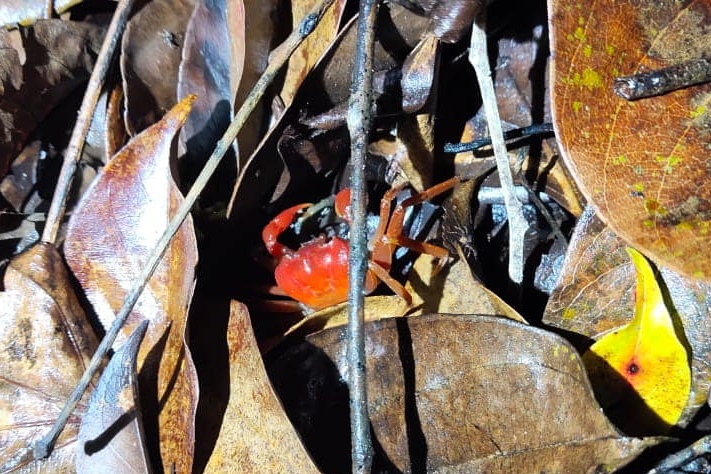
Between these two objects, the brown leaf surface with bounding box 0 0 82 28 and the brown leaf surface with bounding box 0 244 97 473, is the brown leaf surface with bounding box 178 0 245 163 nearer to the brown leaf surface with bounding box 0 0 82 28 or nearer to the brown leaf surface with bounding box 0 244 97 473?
the brown leaf surface with bounding box 0 0 82 28

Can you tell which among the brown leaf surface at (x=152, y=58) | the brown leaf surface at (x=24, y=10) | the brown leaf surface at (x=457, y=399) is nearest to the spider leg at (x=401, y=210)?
the brown leaf surface at (x=457, y=399)

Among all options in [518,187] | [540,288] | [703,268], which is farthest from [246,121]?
[703,268]

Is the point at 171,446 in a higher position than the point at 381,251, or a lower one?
lower

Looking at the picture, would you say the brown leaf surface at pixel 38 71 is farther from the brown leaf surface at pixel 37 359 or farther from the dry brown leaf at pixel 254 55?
the dry brown leaf at pixel 254 55

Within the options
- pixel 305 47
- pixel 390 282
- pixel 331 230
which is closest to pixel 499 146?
pixel 390 282

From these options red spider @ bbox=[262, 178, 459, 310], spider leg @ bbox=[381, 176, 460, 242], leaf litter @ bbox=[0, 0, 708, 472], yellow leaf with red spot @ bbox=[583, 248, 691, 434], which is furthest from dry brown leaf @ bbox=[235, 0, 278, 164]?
yellow leaf with red spot @ bbox=[583, 248, 691, 434]

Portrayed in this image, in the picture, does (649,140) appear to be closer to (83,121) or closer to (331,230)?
(331,230)

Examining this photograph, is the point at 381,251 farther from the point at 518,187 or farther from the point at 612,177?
the point at 612,177
